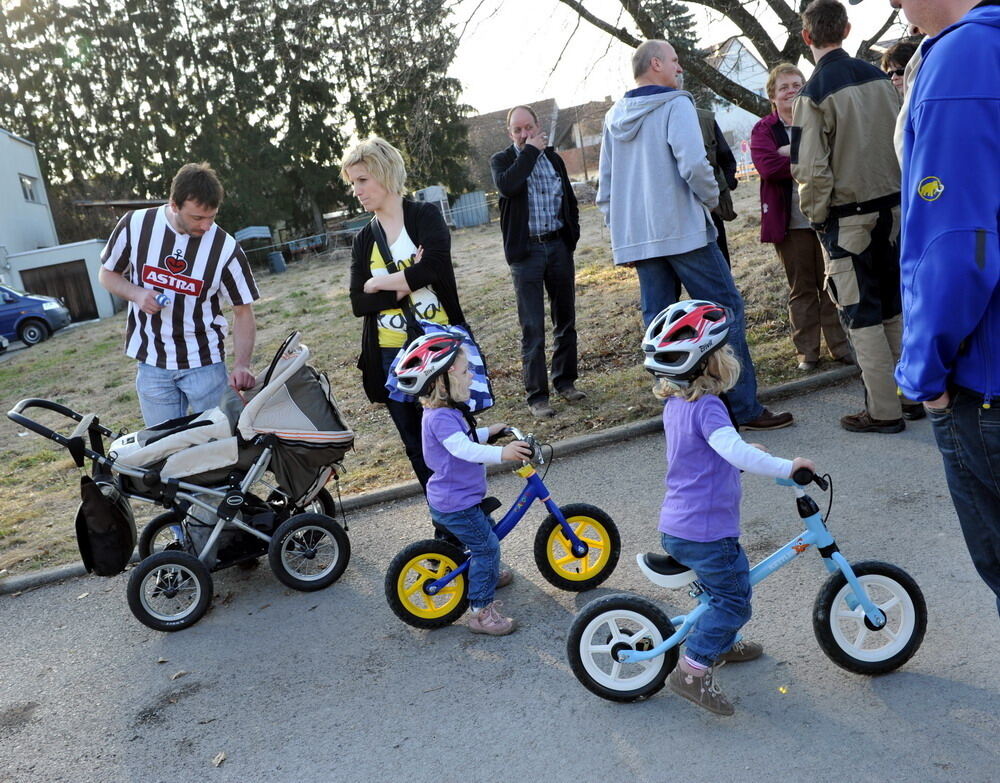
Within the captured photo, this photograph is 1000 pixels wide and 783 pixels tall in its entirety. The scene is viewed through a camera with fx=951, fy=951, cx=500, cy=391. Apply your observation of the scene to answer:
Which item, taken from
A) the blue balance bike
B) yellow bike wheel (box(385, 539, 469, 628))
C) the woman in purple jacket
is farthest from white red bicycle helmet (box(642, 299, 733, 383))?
the woman in purple jacket

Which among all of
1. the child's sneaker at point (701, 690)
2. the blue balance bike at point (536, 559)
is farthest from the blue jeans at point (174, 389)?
the child's sneaker at point (701, 690)

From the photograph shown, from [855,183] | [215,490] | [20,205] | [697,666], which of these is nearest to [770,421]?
[855,183]

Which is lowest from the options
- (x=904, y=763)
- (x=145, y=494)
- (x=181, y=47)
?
(x=904, y=763)

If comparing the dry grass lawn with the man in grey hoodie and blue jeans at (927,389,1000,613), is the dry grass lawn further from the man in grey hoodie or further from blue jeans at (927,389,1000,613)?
blue jeans at (927,389,1000,613)

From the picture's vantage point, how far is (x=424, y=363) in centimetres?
410

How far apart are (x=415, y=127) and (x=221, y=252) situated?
5.75m

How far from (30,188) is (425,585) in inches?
1567

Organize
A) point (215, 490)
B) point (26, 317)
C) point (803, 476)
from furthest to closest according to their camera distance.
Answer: point (26, 317) < point (215, 490) < point (803, 476)

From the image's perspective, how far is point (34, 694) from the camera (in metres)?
4.39

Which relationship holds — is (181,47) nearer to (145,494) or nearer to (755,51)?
(755,51)

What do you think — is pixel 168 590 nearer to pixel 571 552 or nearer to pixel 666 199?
pixel 571 552

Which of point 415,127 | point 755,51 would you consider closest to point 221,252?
point 415,127

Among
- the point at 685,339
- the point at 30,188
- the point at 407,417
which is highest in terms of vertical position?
the point at 30,188

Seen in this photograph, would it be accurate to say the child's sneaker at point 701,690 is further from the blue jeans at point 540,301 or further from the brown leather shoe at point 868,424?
the blue jeans at point 540,301
